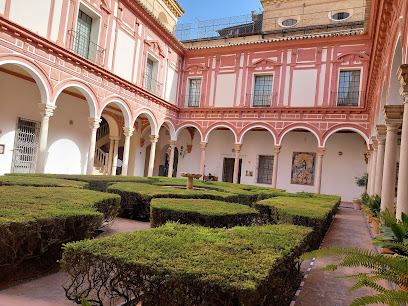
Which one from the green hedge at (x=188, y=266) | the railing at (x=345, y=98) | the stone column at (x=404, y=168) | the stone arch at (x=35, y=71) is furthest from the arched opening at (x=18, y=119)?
the railing at (x=345, y=98)

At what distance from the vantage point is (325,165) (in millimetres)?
18328

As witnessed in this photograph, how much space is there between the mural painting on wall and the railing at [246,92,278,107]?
360 centimetres

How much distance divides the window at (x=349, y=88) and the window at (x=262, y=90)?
3649 mm

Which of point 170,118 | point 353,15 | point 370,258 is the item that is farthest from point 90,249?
point 353,15

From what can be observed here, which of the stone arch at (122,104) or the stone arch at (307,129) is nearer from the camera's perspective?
the stone arch at (122,104)

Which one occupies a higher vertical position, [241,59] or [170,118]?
[241,59]

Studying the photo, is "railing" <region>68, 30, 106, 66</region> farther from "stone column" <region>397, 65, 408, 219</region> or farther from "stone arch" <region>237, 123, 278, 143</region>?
"stone column" <region>397, 65, 408, 219</region>

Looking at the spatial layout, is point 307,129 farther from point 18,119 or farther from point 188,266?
point 188,266

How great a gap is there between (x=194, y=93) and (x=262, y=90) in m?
4.24

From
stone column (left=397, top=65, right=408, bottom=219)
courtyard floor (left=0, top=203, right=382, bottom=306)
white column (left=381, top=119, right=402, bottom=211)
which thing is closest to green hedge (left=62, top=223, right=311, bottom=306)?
courtyard floor (left=0, top=203, right=382, bottom=306)

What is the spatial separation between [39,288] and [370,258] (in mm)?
2923

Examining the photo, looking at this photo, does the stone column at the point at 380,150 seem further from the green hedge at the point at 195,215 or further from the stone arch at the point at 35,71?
the stone arch at the point at 35,71

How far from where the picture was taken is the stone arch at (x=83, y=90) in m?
11.2

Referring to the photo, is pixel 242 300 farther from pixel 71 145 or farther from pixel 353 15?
pixel 353 15
